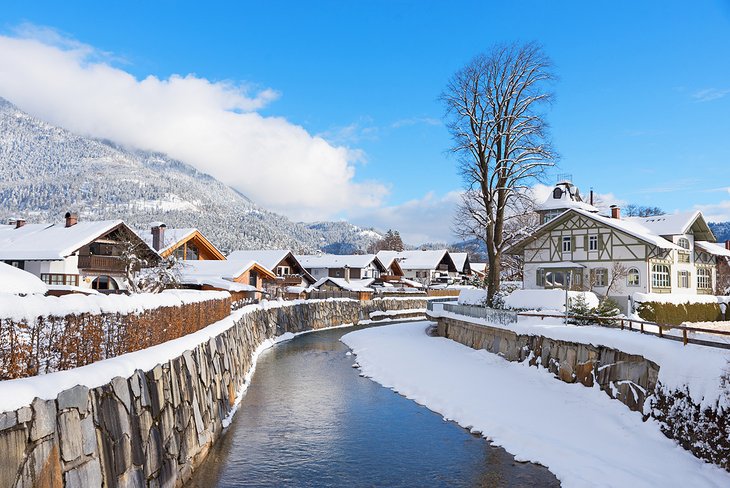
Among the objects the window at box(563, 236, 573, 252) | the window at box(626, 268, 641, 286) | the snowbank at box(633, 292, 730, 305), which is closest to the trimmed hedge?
the snowbank at box(633, 292, 730, 305)

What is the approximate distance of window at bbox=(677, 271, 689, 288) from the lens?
42750 mm

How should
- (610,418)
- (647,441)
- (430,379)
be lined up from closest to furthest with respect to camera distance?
(647,441) → (610,418) → (430,379)

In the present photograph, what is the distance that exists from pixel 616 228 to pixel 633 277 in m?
3.81

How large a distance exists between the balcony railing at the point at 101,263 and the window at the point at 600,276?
120 ft

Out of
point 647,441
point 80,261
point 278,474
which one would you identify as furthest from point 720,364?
point 80,261

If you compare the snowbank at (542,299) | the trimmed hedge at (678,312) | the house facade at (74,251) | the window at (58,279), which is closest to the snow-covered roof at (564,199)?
the trimmed hedge at (678,312)

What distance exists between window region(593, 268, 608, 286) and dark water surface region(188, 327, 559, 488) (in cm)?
2668

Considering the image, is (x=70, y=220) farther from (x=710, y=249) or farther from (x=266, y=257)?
(x=710, y=249)

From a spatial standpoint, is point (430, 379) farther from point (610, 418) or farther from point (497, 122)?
point (497, 122)

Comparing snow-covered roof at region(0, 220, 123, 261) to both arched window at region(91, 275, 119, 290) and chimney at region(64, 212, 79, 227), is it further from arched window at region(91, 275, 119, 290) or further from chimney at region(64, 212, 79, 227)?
arched window at region(91, 275, 119, 290)

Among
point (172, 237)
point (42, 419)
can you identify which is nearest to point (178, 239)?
Answer: point (172, 237)

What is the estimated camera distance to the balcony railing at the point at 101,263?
40219mm

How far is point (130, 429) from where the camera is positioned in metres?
8.77

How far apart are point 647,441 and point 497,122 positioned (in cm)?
2483
